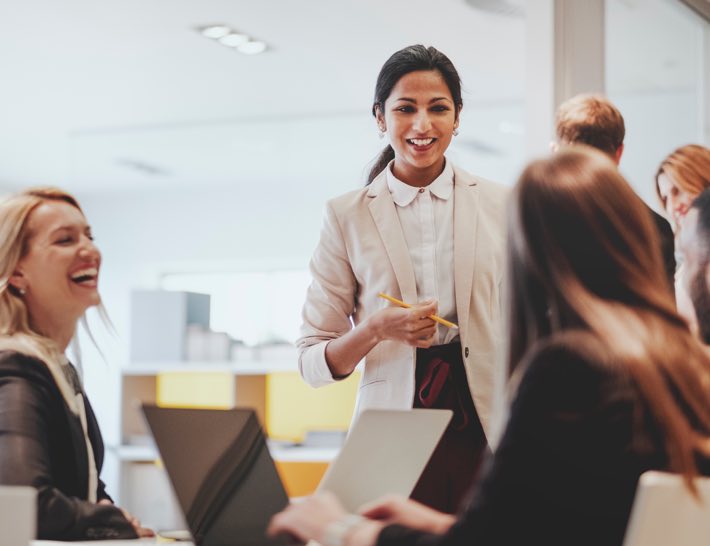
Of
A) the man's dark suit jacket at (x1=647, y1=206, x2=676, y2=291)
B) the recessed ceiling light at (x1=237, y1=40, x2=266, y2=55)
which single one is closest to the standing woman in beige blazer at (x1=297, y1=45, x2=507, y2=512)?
the man's dark suit jacket at (x1=647, y1=206, x2=676, y2=291)

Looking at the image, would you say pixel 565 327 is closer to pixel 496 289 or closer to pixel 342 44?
pixel 496 289

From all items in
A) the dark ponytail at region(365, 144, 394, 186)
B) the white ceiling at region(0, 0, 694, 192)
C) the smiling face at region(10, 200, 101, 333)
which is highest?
the white ceiling at region(0, 0, 694, 192)

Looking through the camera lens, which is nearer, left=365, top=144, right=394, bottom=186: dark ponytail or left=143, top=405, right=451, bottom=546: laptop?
left=143, top=405, right=451, bottom=546: laptop

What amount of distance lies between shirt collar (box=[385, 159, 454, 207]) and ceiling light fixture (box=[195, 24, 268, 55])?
3.23m

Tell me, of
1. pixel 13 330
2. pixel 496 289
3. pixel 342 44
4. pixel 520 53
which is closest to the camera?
pixel 13 330

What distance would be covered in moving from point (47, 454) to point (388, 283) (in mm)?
901

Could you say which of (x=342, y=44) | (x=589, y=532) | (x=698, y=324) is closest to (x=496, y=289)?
(x=698, y=324)

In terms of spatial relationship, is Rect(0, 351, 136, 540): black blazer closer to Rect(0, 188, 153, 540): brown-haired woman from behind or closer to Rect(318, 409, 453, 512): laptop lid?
Rect(0, 188, 153, 540): brown-haired woman from behind

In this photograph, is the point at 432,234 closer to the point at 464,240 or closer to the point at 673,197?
the point at 464,240

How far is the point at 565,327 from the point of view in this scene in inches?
49.7

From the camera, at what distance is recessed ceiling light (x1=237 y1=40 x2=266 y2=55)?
5703 mm

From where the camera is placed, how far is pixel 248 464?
5.00ft

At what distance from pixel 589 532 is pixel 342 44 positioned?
4643 millimetres


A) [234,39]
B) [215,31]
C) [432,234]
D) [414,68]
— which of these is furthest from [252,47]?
[432,234]
